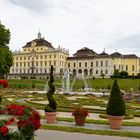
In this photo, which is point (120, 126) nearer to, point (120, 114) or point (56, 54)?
point (120, 114)

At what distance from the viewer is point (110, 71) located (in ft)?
280

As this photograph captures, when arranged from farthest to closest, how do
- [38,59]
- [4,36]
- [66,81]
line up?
[38,59], [66,81], [4,36]

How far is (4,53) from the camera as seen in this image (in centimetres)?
3650

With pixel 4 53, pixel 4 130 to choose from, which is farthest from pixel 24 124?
pixel 4 53

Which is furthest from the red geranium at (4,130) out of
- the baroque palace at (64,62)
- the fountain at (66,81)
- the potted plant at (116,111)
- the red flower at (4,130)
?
the baroque palace at (64,62)

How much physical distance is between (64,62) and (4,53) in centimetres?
5344

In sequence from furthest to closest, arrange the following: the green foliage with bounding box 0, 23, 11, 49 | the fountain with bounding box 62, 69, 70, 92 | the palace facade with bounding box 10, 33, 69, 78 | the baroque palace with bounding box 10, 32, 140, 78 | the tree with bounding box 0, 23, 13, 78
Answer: the palace facade with bounding box 10, 33, 69, 78 < the baroque palace with bounding box 10, 32, 140, 78 < the fountain with bounding box 62, 69, 70, 92 < the green foliage with bounding box 0, 23, 11, 49 < the tree with bounding box 0, 23, 13, 78

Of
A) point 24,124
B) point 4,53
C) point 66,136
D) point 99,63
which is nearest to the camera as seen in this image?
point 24,124

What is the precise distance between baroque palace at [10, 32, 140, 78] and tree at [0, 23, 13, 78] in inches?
1820

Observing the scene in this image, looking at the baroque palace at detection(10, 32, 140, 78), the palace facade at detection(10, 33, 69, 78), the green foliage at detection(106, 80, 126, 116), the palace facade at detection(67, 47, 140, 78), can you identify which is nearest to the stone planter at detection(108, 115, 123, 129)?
the green foliage at detection(106, 80, 126, 116)

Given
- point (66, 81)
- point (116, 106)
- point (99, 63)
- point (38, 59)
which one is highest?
point (38, 59)

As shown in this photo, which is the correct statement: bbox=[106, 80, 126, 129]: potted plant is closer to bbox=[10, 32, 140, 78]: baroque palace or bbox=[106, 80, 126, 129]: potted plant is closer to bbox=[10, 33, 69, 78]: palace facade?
bbox=[10, 32, 140, 78]: baroque palace

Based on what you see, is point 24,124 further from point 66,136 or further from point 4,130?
point 66,136

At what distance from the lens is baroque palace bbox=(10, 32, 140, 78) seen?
283 ft
